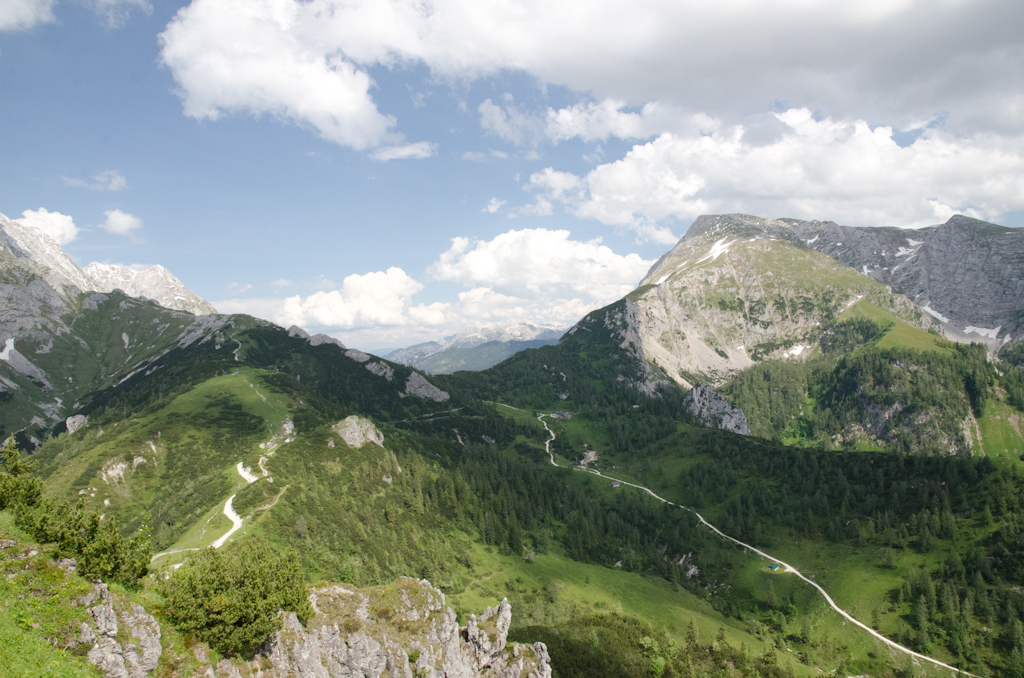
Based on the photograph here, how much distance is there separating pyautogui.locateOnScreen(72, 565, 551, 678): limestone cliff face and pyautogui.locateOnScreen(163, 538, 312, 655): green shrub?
51.1 inches

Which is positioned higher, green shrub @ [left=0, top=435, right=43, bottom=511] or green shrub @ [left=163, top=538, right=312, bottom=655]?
green shrub @ [left=0, top=435, right=43, bottom=511]

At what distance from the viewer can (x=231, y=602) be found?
4169cm

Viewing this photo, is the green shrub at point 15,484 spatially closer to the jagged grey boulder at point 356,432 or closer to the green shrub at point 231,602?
the green shrub at point 231,602

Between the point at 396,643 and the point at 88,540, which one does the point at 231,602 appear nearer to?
the point at 88,540

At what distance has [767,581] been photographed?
14125cm

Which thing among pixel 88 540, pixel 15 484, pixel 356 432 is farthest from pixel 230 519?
pixel 88 540

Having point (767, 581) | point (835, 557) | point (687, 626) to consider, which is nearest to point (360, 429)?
point (687, 626)

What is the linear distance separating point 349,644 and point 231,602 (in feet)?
60.0

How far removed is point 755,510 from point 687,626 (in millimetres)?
70390

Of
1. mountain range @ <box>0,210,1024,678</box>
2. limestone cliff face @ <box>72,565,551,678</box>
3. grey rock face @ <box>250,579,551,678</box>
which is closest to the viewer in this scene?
limestone cliff face @ <box>72,565,551,678</box>

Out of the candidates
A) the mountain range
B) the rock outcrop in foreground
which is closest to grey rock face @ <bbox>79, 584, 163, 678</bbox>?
the rock outcrop in foreground

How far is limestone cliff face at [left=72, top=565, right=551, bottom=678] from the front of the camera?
111ft

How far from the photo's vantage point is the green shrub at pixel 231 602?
40.1 metres

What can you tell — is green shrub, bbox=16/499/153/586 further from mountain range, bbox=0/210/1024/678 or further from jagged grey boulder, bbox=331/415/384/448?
jagged grey boulder, bbox=331/415/384/448
